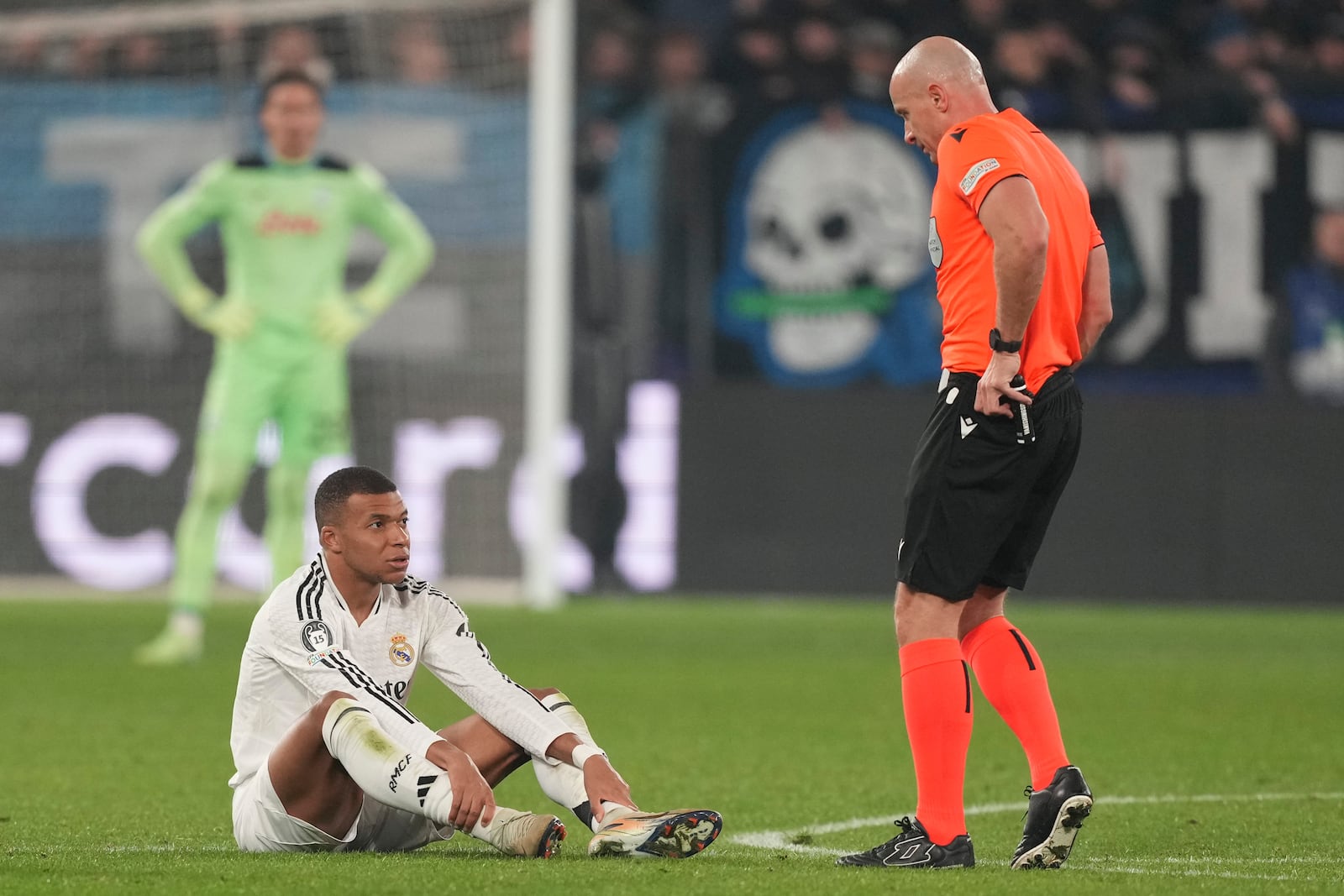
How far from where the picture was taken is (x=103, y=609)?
13.8 meters

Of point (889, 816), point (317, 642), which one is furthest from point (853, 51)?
point (317, 642)

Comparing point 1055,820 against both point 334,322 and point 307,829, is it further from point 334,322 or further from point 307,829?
point 334,322

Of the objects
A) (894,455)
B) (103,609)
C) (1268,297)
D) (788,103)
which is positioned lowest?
(103,609)

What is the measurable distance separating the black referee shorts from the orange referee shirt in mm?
77

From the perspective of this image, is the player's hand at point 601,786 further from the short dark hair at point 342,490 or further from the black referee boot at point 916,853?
the short dark hair at point 342,490

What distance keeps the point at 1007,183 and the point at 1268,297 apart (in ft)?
33.4

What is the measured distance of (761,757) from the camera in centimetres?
673

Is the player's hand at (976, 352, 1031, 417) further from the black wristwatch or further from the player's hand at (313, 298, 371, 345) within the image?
the player's hand at (313, 298, 371, 345)

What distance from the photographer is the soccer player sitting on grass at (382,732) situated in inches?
161

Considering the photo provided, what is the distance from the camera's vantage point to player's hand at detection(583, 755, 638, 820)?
4.22 m

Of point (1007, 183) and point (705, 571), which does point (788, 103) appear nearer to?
point (705, 571)

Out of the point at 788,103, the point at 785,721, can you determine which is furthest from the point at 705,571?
the point at 785,721

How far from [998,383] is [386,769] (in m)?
1.41

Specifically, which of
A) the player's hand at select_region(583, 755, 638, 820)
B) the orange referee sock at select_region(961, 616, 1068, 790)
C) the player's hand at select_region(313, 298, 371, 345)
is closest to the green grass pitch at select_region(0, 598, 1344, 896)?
the player's hand at select_region(583, 755, 638, 820)
